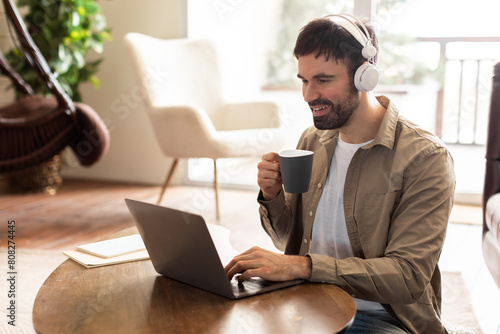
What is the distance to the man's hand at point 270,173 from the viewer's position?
4.16ft

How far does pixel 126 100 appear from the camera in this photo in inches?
168

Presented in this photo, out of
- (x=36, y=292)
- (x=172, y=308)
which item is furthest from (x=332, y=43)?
(x=36, y=292)

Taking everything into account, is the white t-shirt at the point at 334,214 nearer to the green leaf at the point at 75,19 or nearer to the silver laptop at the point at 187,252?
the silver laptop at the point at 187,252

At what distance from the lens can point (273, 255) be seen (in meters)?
1.08

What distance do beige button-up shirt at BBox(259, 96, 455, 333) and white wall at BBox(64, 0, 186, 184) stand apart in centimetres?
286

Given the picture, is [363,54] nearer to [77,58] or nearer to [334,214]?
[334,214]

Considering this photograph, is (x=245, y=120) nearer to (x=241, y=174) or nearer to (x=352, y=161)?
(x=241, y=174)

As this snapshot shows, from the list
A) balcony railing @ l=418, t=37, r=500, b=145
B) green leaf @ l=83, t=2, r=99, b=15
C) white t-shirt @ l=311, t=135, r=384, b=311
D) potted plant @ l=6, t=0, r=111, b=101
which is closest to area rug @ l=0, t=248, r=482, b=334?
white t-shirt @ l=311, t=135, r=384, b=311

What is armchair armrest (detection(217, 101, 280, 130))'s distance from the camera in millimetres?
3347

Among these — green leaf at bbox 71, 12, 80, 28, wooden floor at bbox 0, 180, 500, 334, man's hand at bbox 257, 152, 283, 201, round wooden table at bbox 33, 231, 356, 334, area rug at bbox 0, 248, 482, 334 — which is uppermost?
green leaf at bbox 71, 12, 80, 28

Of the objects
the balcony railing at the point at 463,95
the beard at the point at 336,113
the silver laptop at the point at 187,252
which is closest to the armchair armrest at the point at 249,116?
the balcony railing at the point at 463,95

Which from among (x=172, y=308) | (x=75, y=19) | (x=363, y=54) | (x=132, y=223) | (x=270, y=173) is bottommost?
(x=132, y=223)

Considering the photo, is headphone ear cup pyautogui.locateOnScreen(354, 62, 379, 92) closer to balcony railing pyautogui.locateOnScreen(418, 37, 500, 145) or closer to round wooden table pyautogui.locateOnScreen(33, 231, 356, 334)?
round wooden table pyautogui.locateOnScreen(33, 231, 356, 334)

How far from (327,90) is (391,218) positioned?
313 millimetres
